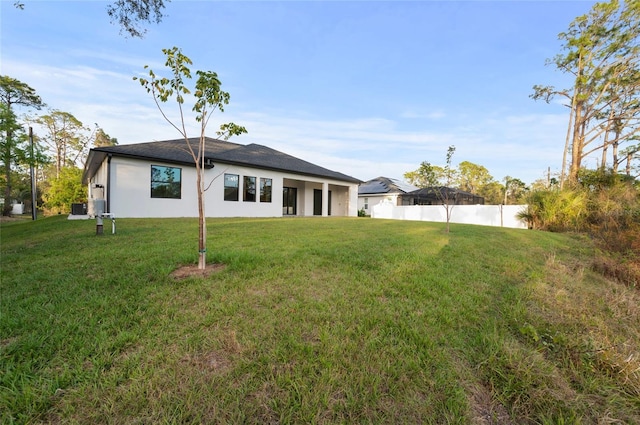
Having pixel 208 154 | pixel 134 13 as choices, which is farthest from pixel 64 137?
pixel 134 13

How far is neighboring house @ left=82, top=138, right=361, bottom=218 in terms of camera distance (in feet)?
35.6

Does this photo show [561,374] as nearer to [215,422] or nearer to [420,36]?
[215,422]

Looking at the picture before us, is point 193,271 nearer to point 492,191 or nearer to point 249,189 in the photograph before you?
point 249,189

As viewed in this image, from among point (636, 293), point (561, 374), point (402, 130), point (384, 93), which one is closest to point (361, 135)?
point (402, 130)

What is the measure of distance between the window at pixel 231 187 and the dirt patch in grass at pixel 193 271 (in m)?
10.6

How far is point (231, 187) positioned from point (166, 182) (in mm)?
3110

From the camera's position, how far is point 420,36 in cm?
1086

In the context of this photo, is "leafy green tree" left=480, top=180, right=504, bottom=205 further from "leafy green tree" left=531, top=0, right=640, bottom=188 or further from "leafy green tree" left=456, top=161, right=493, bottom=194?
"leafy green tree" left=531, top=0, right=640, bottom=188

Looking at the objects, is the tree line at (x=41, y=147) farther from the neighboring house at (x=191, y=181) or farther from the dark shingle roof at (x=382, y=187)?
the dark shingle roof at (x=382, y=187)

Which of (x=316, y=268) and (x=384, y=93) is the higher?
(x=384, y=93)

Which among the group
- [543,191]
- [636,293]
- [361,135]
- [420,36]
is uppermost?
[420,36]

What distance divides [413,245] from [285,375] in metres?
4.75

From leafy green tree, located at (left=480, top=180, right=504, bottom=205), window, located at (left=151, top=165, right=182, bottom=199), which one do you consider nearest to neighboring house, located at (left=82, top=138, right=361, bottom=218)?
window, located at (left=151, top=165, right=182, bottom=199)

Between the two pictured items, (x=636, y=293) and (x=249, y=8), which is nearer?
(x=636, y=293)
